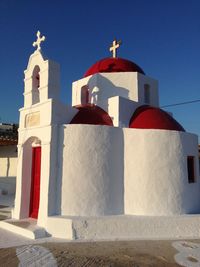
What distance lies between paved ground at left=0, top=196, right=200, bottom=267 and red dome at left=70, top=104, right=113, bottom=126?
3932 mm

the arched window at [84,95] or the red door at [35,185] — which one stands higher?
the arched window at [84,95]

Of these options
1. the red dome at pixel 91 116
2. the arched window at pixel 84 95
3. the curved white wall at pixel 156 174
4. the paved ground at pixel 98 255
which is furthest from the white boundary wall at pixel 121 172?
the arched window at pixel 84 95

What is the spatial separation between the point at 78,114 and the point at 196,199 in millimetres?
5173

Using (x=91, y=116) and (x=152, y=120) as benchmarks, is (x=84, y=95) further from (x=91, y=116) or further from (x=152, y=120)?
(x=152, y=120)

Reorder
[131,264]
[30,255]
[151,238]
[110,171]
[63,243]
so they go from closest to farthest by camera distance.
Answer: [131,264]
[30,255]
[63,243]
[151,238]
[110,171]

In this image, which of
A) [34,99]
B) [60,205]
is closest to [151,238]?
[60,205]

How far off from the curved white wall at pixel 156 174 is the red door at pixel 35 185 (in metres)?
3.12

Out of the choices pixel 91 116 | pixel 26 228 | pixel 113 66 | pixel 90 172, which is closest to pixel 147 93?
pixel 113 66

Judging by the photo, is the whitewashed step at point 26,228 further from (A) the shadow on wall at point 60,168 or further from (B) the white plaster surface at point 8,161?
(B) the white plaster surface at point 8,161

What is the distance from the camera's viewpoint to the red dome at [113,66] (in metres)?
11.5

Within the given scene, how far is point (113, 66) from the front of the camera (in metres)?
11.6

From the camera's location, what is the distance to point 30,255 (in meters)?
6.26

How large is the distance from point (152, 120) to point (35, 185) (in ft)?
15.8

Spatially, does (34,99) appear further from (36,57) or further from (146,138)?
(146,138)
